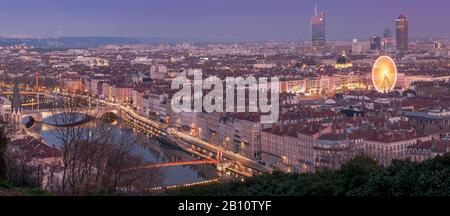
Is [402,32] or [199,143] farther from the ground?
[402,32]

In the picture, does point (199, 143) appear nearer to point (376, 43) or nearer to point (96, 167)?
point (96, 167)

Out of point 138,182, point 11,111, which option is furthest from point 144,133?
point 138,182

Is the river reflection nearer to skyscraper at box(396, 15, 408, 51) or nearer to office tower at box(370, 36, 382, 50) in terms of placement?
skyscraper at box(396, 15, 408, 51)

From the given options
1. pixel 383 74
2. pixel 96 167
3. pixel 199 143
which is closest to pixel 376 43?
pixel 383 74

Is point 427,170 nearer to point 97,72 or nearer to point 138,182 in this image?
point 138,182

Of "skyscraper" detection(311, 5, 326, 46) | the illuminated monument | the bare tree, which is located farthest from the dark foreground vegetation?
"skyscraper" detection(311, 5, 326, 46)
